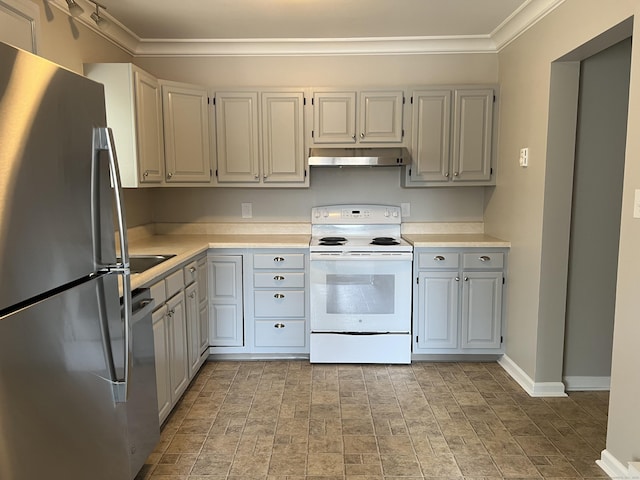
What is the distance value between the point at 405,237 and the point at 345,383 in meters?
1.34

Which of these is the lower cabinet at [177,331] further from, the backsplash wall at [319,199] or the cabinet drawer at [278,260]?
the backsplash wall at [319,199]

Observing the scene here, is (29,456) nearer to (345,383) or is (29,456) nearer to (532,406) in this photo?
(345,383)

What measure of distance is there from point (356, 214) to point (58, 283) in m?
2.83

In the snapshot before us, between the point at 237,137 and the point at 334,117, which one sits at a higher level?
the point at 334,117

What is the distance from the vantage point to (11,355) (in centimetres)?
104

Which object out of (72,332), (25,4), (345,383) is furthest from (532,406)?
Answer: (25,4)

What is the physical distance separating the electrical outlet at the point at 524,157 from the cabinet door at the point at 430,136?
0.61m

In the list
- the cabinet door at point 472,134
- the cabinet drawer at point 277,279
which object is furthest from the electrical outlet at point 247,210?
the cabinet door at point 472,134

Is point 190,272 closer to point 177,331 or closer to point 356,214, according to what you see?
point 177,331

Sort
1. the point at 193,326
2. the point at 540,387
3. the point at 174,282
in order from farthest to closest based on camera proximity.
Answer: the point at 193,326 < the point at 540,387 < the point at 174,282

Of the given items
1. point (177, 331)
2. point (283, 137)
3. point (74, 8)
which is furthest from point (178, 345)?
point (74, 8)

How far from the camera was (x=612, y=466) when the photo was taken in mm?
2049

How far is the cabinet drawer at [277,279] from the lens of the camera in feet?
11.1

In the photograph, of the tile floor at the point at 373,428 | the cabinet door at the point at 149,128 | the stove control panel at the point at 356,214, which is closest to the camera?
the tile floor at the point at 373,428
